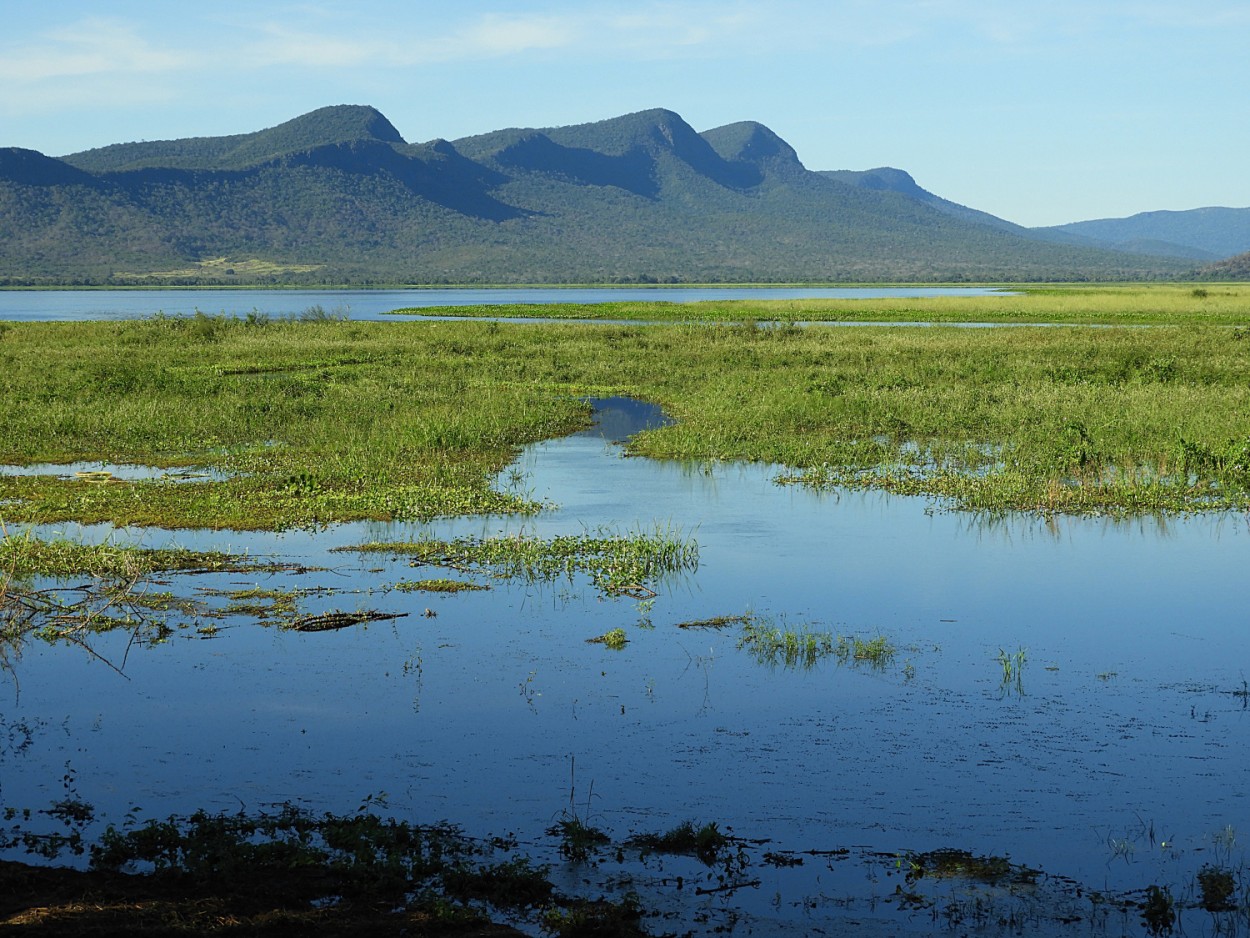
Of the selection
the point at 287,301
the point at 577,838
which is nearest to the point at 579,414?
the point at 577,838

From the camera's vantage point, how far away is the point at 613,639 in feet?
44.2

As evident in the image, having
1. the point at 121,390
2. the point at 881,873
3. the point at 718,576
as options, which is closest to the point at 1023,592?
the point at 718,576

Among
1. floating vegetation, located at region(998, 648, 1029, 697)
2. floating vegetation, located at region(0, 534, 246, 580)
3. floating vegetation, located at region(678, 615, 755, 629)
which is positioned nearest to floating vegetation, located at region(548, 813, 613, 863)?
floating vegetation, located at region(998, 648, 1029, 697)

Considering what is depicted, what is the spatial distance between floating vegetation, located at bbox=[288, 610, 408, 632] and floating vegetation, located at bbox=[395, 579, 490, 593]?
106 centimetres

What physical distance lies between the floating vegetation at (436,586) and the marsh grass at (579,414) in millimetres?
3854

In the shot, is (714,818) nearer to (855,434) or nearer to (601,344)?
(855,434)

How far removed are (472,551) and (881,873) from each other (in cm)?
973

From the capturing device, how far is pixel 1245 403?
29.3 metres

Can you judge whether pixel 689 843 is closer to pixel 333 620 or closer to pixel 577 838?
pixel 577 838

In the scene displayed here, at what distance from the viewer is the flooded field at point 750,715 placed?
27.5ft

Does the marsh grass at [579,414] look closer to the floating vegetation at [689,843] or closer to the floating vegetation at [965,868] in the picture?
the floating vegetation at [689,843]

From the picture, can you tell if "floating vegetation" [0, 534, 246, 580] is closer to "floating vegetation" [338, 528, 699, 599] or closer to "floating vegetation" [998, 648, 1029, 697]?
"floating vegetation" [338, 528, 699, 599]

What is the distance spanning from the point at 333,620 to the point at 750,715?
495cm

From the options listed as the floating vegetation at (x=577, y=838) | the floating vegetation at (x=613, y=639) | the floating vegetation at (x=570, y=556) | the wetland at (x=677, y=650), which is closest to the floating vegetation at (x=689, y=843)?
the wetland at (x=677, y=650)
